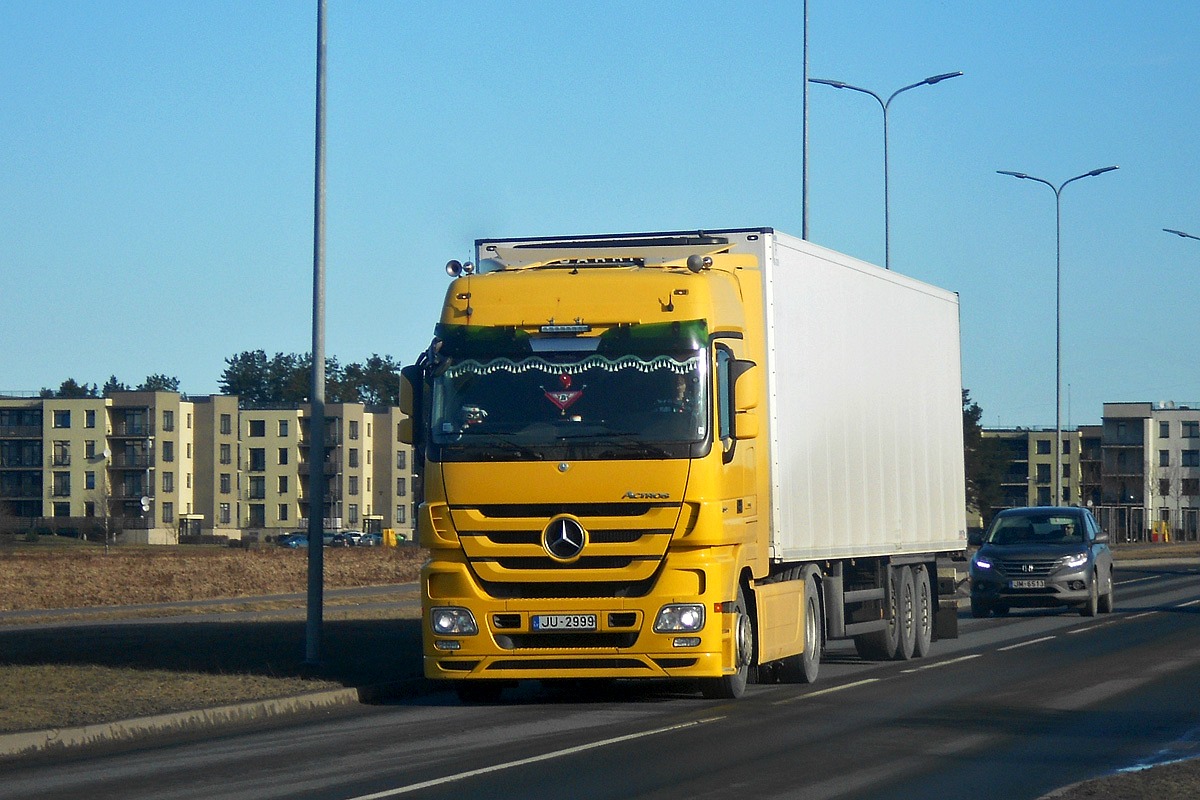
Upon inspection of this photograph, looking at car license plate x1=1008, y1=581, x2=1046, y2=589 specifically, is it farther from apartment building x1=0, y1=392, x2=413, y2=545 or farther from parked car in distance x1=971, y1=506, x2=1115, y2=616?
apartment building x1=0, y1=392, x2=413, y2=545

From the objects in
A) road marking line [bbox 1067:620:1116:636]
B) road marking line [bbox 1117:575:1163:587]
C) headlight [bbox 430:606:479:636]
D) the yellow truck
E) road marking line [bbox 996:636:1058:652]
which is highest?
the yellow truck

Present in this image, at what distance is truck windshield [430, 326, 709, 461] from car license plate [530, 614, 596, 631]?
4.21 feet

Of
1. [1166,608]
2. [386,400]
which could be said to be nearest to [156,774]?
[1166,608]

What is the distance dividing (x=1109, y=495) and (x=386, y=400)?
78.0 meters

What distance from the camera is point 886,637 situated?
2044 centimetres

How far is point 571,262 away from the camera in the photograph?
637 inches

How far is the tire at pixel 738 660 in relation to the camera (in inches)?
593

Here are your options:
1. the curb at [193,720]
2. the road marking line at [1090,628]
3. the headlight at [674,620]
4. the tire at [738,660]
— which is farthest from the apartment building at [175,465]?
the headlight at [674,620]

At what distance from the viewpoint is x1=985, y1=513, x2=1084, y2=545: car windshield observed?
30.6 metres

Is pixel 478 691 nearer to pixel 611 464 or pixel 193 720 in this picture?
pixel 193 720

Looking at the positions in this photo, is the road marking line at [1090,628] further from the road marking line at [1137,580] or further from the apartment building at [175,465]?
the apartment building at [175,465]

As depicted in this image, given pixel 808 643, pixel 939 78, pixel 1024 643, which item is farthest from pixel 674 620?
pixel 939 78

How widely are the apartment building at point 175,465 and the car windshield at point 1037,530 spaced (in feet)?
369

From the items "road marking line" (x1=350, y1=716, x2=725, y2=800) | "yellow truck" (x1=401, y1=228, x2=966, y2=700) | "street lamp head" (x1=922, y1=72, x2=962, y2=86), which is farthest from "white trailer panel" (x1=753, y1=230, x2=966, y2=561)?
"street lamp head" (x1=922, y1=72, x2=962, y2=86)
